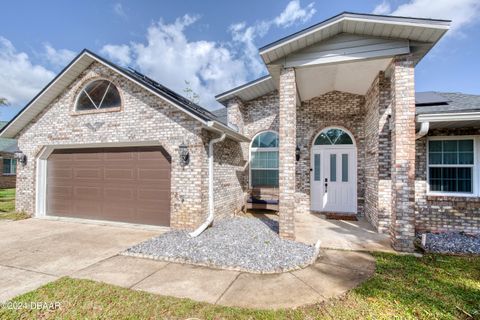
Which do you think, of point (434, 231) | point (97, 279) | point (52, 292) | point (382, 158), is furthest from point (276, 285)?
point (434, 231)

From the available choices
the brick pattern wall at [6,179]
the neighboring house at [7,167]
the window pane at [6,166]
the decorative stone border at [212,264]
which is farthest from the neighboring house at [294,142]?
the window pane at [6,166]

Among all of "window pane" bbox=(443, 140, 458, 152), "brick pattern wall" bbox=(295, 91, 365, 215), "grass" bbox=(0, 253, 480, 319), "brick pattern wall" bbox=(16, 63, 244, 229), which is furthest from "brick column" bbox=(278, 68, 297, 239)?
"window pane" bbox=(443, 140, 458, 152)

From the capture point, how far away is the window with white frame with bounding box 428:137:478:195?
6.21 metres

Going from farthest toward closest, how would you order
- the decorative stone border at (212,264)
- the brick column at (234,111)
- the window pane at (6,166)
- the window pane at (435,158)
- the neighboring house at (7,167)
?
the window pane at (6,166), the neighboring house at (7,167), the brick column at (234,111), the window pane at (435,158), the decorative stone border at (212,264)

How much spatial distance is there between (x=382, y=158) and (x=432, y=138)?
1.71m

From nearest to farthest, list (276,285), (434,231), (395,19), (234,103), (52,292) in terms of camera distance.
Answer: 1. (52,292)
2. (276,285)
3. (395,19)
4. (434,231)
5. (234,103)

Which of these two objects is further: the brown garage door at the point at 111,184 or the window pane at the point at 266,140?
the window pane at the point at 266,140

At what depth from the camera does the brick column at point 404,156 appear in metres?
4.73

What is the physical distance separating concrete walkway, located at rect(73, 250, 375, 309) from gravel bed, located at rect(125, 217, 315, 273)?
0.56 ft

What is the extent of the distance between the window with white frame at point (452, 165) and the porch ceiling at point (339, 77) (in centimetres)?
264

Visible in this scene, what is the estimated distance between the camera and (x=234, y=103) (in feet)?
30.0

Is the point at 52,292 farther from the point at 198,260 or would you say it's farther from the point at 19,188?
the point at 19,188

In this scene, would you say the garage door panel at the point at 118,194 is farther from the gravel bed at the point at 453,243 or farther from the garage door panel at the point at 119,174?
the gravel bed at the point at 453,243

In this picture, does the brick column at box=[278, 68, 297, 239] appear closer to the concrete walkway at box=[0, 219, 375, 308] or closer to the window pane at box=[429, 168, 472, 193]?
the concrete walkway at box=[0, 219, 375, 308]
